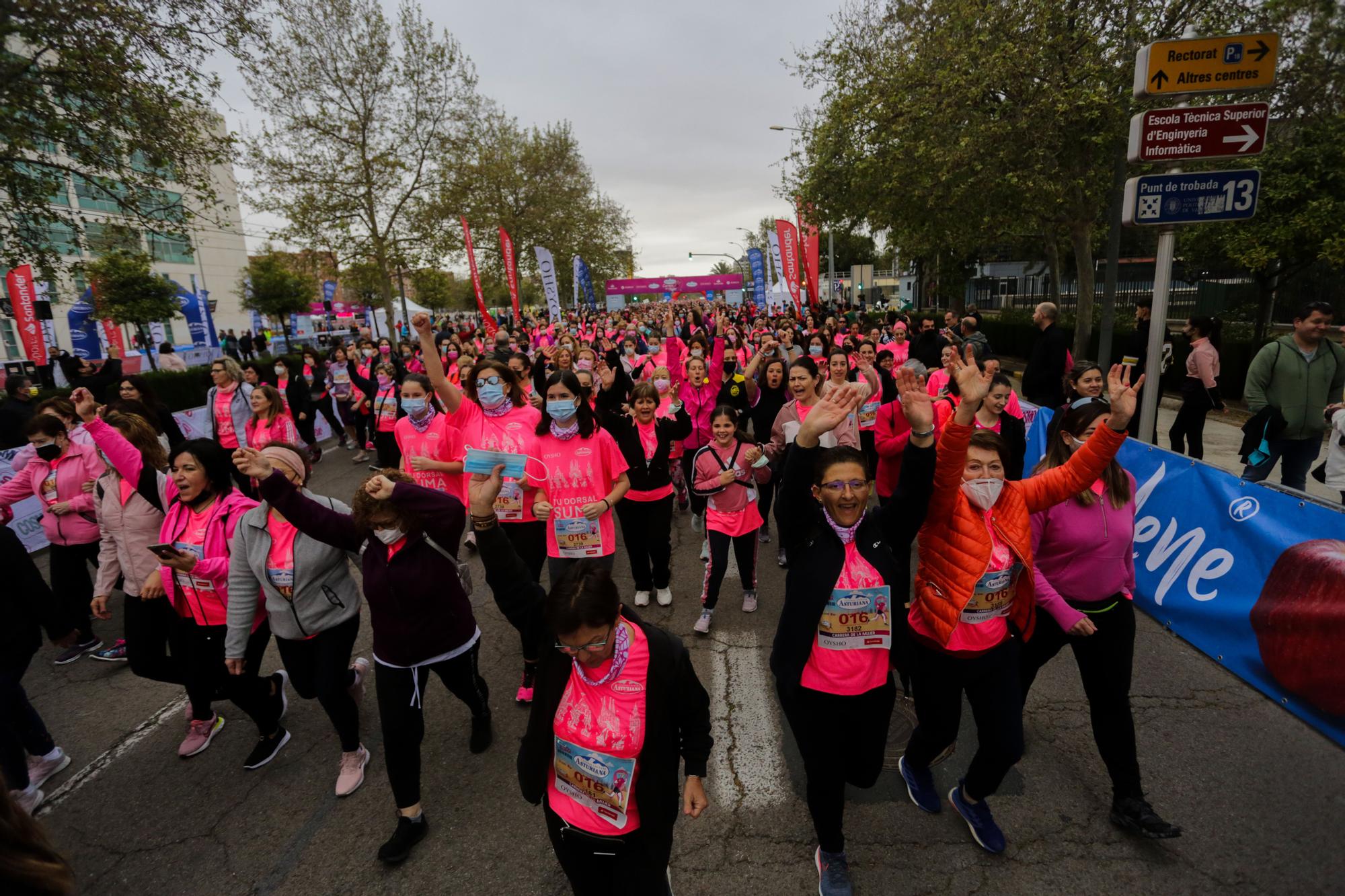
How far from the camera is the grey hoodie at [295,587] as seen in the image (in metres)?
3.11

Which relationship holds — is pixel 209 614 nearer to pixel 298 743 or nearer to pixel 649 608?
pixel 298 743

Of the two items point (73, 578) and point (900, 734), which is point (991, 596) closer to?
point (900, 734)

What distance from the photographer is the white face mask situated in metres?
2.57

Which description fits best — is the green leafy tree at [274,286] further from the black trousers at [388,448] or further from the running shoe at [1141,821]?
the running shoe at [1141,821]

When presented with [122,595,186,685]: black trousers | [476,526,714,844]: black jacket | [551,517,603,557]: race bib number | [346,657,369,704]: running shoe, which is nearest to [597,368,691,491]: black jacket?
[551,517,603,557]: race bib number

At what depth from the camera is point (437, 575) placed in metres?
2.93

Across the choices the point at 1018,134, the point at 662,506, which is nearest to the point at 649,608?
the point at 662,506

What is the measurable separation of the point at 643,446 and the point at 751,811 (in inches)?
100

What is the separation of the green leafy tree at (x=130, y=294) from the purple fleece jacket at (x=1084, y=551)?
94.3ft

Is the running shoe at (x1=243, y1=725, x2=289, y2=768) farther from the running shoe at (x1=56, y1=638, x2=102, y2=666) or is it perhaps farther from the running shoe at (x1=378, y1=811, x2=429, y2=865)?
the running shoe at (x1=56, y1=638, x2=102, y2=666)

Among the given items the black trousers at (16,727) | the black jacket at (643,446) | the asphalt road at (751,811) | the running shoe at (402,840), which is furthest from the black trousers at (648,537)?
the black trousers at (16,727)

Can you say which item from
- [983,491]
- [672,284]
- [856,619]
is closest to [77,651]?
[856,619]

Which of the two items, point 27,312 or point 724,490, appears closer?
point 724,490

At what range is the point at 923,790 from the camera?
3.04 meters
